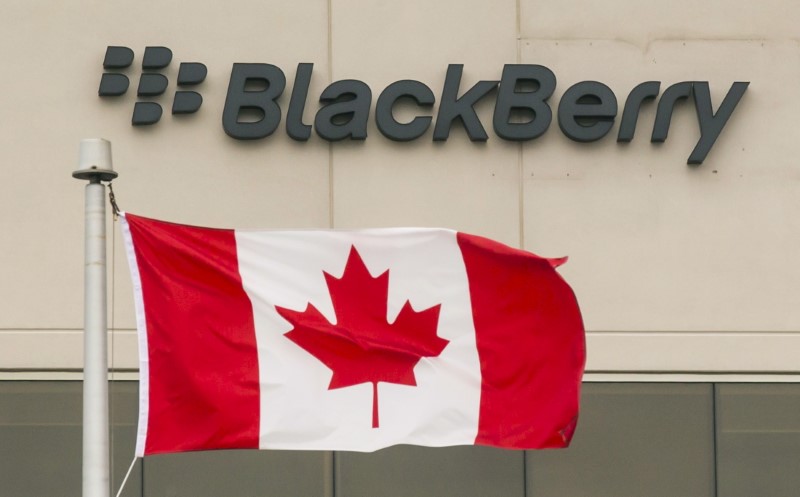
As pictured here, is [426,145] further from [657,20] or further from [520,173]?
[657,20]

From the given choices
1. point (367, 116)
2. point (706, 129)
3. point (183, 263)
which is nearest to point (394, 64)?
point (367, 116)

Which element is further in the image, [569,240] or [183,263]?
[569,240]

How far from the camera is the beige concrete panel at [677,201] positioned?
11406mm

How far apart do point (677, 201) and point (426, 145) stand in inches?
95.5

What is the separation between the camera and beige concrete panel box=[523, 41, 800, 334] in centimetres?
1141

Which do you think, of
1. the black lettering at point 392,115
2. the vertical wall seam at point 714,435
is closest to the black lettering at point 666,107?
the black lettering at point 392,115

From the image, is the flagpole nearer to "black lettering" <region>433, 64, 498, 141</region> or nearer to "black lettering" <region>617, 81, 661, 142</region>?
"black lettering" <region>433, 64, 498, 141</region>

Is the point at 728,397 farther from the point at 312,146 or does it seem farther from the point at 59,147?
the point at 59,147

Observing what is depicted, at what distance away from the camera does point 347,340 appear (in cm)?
718

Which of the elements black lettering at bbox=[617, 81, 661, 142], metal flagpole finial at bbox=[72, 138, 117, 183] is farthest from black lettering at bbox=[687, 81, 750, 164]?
metal flagpole finial at bbox=[72, 138, 117, 183]

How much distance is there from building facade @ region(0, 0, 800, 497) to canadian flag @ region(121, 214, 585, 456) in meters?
3.98

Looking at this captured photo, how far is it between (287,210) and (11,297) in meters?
2.65

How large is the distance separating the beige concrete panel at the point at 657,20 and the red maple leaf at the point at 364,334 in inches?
199

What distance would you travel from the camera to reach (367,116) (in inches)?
448
